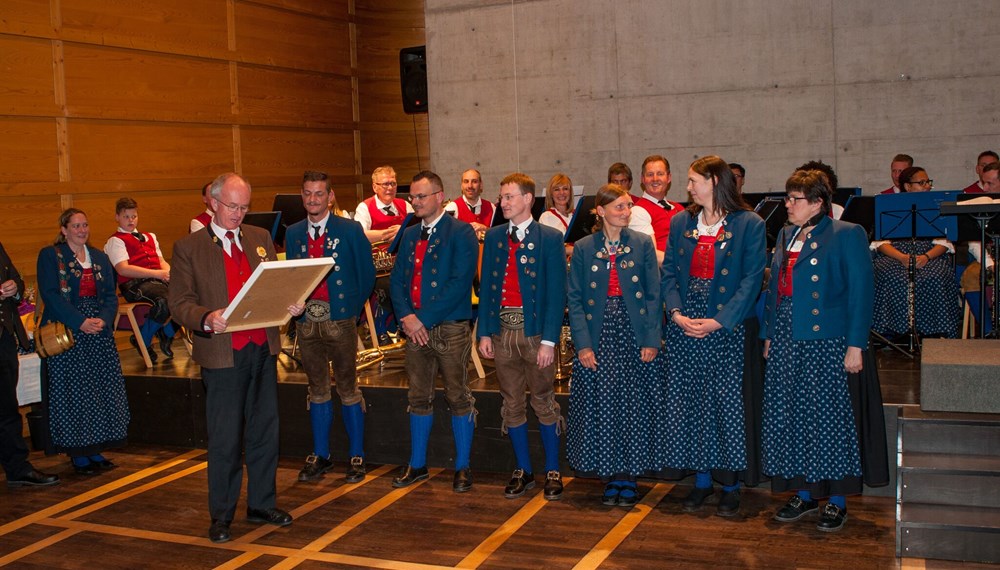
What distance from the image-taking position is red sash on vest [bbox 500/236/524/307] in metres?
5.38

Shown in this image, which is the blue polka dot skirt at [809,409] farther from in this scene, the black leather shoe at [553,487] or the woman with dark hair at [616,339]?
the black leather shoe at [553,487]

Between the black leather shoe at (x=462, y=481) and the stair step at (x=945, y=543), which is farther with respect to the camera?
the black leather shoe at (x=462, y=481)

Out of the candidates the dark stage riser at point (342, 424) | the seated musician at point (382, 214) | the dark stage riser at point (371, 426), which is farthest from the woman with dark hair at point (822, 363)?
the seated musician at point (382, 214)

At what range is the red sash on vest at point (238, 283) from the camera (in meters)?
4.81

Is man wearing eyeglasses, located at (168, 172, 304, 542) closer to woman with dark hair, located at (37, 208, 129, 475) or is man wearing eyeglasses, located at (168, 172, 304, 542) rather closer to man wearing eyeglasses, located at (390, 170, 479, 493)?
man wearing eyeglasses, located at (390, 170, 479, 493)

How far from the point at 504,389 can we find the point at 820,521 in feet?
5.65

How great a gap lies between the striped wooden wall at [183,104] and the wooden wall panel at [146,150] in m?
0.01

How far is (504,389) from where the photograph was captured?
547cm

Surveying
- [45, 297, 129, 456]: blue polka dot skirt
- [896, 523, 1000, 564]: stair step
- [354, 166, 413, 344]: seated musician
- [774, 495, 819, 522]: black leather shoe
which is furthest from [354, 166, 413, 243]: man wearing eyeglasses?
[896, 523, 1000, 564]: stair step

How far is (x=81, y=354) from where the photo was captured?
631 cm

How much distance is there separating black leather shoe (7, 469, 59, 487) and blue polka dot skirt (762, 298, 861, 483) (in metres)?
4.23

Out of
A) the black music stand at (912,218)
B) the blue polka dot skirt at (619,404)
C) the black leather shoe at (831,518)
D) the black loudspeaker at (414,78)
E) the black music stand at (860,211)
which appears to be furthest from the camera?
the black loudspeaker at (414,78)

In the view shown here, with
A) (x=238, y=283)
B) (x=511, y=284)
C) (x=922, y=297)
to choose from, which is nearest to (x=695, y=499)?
(x=511, y=284)

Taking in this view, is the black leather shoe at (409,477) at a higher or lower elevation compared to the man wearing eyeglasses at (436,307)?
lower
